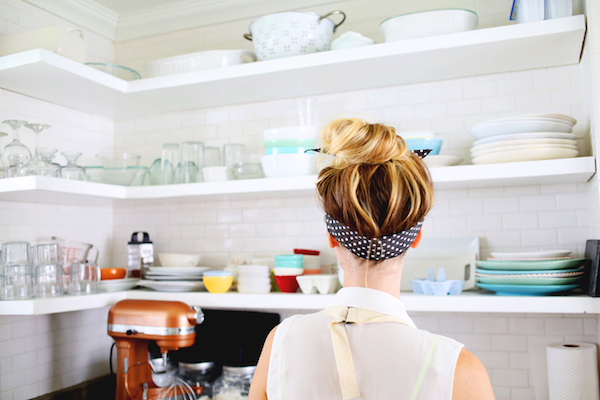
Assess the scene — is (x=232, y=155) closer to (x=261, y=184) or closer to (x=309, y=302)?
(x=261, y=184)

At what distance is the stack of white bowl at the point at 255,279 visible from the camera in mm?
2176

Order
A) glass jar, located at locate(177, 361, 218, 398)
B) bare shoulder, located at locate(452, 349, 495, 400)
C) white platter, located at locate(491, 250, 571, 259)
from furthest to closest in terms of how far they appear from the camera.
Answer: glass jar, located at locate(177, 361, 218, 398), white platter, located at locate(491, 250, 571, 259), bare shoulder, located at locate(452, 349, 495, 400)

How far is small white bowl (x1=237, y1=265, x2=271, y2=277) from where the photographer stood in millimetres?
2176

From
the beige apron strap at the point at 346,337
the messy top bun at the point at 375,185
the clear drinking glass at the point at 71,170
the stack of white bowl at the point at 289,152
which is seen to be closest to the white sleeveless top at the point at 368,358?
the beige apron strap at the point at 346,337

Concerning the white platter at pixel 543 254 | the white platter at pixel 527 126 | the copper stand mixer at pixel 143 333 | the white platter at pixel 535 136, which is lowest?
the copper stand mixer at pixel 143 333

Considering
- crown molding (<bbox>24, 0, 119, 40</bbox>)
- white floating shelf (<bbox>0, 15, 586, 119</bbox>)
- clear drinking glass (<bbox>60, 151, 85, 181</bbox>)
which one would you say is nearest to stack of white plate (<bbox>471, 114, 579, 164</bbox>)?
white floating shelf (<bbox>0, 15, 586, 119</bbox>)

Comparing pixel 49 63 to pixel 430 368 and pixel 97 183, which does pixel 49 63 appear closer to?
pixel 97 183

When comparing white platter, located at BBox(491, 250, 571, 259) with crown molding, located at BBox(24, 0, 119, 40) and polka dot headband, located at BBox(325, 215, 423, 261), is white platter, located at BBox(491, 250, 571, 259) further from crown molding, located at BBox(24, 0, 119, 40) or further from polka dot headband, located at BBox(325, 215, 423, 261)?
crown molding, located at BBox(24, 0, 119, 40)

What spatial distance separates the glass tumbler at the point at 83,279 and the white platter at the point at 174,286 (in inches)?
9.0

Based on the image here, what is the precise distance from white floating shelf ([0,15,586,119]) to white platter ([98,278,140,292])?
0.89 m

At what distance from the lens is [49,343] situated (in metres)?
2.34

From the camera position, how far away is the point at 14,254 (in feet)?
6.43

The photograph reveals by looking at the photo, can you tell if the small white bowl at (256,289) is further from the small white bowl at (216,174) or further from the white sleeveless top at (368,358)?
the white sleeveless top at (368,358)

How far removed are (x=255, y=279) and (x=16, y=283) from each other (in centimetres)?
94
